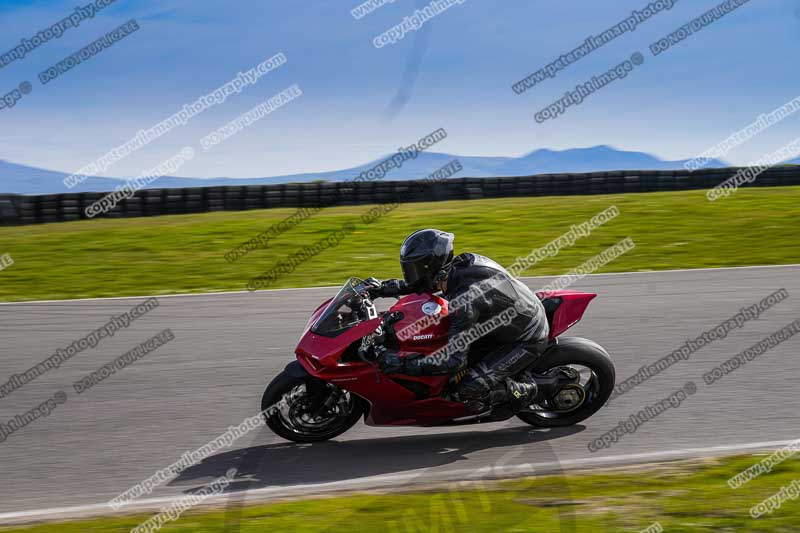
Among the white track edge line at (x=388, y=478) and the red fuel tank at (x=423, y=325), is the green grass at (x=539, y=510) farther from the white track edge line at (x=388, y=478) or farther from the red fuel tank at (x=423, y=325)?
the red fuel tank at (x=423, y=325)

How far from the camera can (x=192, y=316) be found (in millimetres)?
11445

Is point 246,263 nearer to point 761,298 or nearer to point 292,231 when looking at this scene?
point 292,231

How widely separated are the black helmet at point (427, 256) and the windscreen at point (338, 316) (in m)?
0.41

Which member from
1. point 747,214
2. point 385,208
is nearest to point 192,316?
point 385,208

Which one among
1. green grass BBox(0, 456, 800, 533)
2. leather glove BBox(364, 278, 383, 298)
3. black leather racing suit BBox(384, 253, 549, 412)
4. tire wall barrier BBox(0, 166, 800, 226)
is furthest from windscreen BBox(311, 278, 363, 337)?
tire wall barrier BBox(0, 166, 800, 226)

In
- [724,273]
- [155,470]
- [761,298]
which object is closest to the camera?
[155,470]

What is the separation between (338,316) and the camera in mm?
6336

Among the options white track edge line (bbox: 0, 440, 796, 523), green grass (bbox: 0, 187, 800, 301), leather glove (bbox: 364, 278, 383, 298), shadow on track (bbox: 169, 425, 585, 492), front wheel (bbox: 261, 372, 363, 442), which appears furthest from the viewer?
green grass (bbox: 0, 187, 800, 301)

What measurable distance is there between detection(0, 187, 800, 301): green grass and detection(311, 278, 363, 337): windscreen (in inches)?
312

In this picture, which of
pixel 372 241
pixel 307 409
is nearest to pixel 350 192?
pixel 372 241

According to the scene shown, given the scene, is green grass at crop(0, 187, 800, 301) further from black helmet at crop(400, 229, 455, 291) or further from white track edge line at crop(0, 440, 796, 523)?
white track edge line at crop(0, 440, 796, 523)

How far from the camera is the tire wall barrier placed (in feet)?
74.4

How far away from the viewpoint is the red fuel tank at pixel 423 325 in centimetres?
630

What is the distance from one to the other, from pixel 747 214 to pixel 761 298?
9.73 meters
